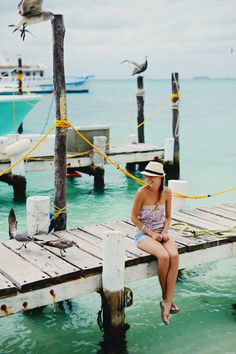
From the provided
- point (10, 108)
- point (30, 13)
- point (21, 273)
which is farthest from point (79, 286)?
point (10, 108)

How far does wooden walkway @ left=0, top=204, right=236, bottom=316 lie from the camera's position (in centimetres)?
598

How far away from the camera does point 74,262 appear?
659cm

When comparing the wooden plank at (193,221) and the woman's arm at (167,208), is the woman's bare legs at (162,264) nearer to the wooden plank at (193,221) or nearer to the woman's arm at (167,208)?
the woman's arm at (167,208)

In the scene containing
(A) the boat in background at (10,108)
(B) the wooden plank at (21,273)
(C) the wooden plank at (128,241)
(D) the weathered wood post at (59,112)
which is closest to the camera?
(B) the wooden plank at (21,273)

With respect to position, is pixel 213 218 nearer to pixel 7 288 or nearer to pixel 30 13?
pixel 7 288

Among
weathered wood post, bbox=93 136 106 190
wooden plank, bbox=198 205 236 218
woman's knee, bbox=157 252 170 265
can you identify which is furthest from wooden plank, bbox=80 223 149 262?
weathered wood post, bbox=93 136 106 190

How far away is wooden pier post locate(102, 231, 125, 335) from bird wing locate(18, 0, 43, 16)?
3266mm

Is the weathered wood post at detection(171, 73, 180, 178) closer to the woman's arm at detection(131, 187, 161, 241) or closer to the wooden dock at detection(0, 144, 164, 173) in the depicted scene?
the wooden dock at detection(0, 144, 164, 173)

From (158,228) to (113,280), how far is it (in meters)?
1.08

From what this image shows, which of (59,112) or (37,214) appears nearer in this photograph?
(37,214)

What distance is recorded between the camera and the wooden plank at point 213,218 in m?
8.20

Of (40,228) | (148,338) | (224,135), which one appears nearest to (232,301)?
(148,338)

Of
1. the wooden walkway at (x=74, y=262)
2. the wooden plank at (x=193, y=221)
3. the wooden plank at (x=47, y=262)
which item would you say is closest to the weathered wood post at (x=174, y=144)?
the wooden plank at (x=193, y=221)

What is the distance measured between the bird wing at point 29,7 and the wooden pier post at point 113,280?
3.27 m
